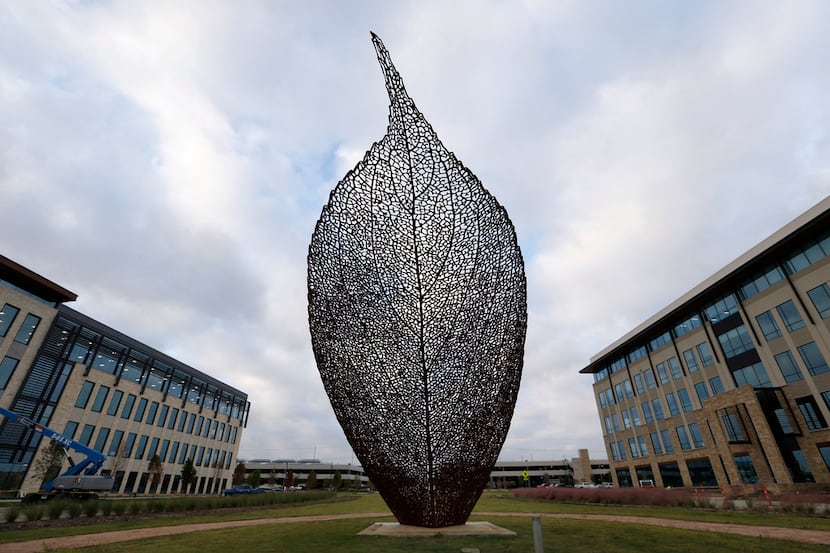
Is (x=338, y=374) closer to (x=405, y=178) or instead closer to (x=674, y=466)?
(x=405, y=178)

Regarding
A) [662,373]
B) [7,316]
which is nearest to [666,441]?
[662,373]

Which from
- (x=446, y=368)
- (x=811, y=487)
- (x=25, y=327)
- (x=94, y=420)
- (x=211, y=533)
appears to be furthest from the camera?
(x=94, y=420)

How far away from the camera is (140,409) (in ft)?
139

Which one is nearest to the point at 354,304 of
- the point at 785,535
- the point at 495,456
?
the point at 495,456

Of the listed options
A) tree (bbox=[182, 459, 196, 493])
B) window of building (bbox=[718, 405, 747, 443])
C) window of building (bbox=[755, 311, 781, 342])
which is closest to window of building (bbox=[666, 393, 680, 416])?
window of building (bbox=[718, 405, 747, 443])

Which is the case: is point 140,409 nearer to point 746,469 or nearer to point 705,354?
point 746,469

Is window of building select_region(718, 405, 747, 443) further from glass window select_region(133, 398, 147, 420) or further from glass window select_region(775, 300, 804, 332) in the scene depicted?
glass window select_region(133, 398, 147, 420)

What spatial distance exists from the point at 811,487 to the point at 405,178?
2963 cm

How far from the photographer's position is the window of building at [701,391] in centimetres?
3473

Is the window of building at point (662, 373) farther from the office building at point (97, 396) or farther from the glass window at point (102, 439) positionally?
the glass window at point (102, 439)

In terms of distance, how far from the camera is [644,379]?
43875mm

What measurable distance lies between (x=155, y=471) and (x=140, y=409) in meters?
6.38

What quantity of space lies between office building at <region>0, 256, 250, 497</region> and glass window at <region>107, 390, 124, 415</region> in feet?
0.31

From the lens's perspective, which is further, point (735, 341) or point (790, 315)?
point (735, 341)
